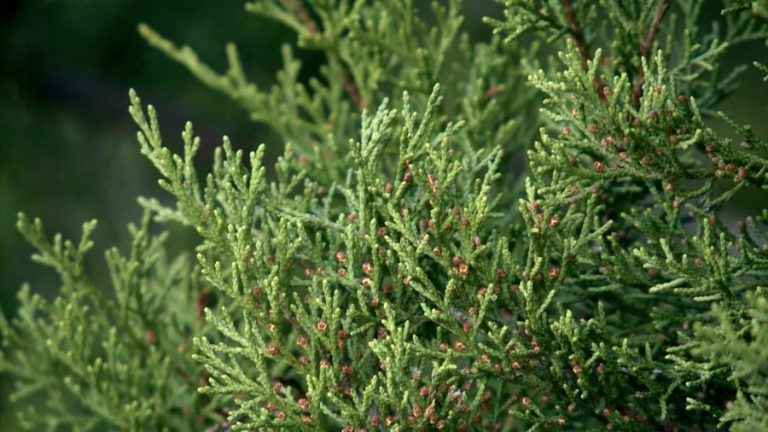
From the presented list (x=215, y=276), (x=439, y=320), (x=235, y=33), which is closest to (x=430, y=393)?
(x=439, y=320)

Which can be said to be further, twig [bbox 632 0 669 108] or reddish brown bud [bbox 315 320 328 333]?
twig [bbox 632 0 669 108]

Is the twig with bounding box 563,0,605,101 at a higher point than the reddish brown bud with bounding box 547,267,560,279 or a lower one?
higher

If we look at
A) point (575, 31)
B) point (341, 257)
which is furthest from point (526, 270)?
point (575, 31)

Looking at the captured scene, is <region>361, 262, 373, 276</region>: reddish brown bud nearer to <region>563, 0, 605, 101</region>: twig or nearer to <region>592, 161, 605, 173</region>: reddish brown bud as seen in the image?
<region>592, 161, 605, 173</region>: reddish brown bud

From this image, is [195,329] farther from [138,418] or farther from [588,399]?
[588,399]

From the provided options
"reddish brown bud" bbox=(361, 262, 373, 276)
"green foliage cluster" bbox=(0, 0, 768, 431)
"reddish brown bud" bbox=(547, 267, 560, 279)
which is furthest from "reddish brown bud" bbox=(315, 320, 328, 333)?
"reddish brown bud" bbox=(547, 267, 560, 279)

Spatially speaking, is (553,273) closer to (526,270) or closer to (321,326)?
(526,270)

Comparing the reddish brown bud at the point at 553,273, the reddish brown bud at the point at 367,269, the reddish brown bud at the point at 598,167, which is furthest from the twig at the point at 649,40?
the reddish brown bud at the point at 367,269

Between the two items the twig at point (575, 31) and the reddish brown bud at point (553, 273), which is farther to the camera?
the twig at point (575, 31)

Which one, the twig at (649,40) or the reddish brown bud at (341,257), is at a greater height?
the twig at (649,40)

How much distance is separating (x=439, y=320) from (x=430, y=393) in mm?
157

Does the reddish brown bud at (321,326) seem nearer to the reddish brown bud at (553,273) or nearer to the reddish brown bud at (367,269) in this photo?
the reddish brown bud at (367,269)

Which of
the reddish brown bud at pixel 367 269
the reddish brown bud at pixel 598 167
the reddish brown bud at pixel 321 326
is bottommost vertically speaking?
the reddish brown bud at pixel 321 326

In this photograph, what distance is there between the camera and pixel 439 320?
199 centimetres
